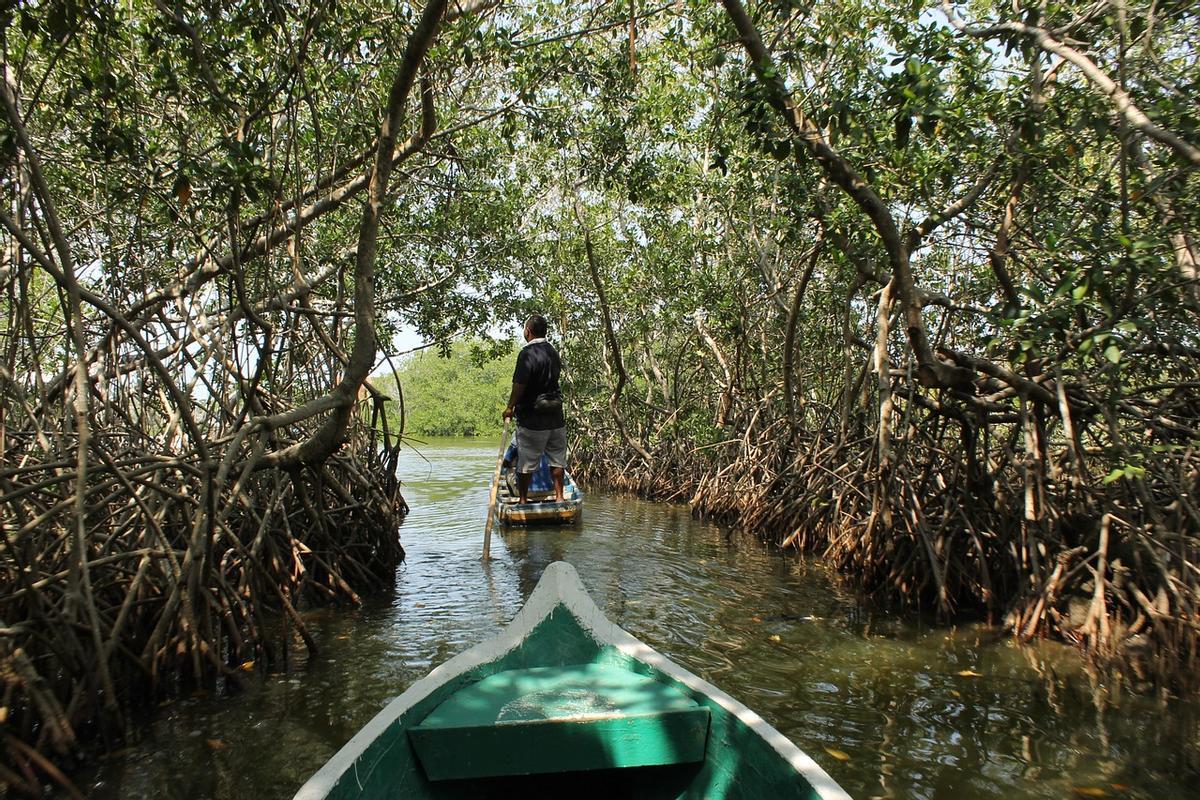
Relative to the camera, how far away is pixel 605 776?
2.28m

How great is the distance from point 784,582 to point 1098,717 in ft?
10.1

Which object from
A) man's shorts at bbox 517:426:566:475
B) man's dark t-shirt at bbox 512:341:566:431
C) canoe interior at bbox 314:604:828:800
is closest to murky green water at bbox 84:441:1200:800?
canoe interior at bbox 314:604:828:800

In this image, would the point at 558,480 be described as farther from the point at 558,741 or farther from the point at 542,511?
the point at 558,741

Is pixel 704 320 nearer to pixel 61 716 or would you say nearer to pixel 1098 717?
pixel 1098 717

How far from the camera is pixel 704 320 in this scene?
12.4 meters

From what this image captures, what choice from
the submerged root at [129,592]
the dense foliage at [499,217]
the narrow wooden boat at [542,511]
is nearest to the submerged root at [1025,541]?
the dense foliage at [499,217]

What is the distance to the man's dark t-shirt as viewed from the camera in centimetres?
717

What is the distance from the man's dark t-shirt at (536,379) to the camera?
717 centimetres

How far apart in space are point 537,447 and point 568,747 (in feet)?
18.5

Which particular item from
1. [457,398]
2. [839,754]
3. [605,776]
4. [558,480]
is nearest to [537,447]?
[558,480]

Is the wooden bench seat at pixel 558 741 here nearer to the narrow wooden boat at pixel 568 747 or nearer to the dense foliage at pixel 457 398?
the narrow wooden boat at pixel 568 747

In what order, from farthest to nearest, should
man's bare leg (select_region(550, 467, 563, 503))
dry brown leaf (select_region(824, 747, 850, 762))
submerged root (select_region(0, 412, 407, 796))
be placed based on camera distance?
man's bare leg (select_region(550, 467, 563, 503)), dry brown leaf (select_region(824, 747, 850, 762)), submerged root (select_region(0, 412, 407, 796))

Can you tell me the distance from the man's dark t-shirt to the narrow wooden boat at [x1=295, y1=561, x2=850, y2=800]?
4816 mm

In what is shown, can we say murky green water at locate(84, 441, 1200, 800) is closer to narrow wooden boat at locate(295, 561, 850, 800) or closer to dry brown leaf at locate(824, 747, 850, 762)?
dry brown leaf at locate(824, 747, 850, 762)
